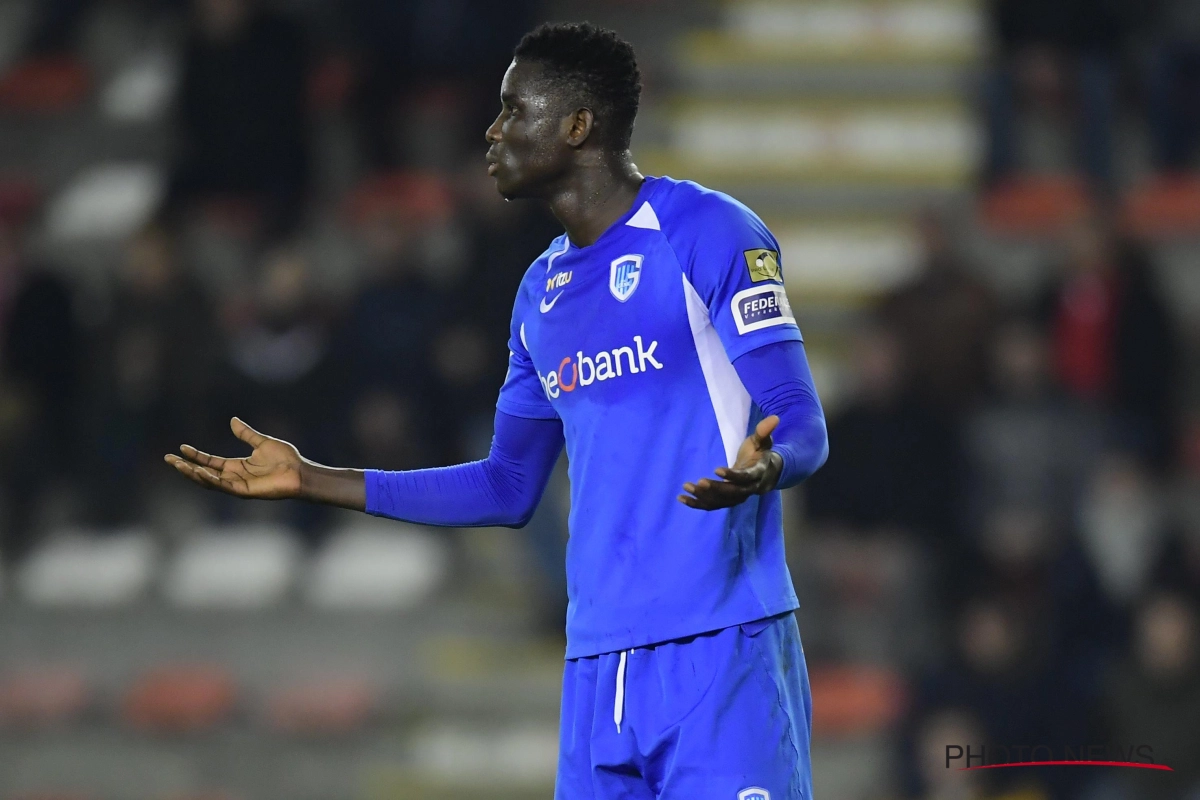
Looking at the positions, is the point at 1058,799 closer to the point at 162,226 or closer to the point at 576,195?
the point at 576,195

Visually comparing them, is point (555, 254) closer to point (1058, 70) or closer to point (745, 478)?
point (745, 478)

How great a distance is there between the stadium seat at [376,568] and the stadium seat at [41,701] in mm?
1191

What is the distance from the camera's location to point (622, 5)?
36.9 feet

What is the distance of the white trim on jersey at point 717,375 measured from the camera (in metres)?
3.26

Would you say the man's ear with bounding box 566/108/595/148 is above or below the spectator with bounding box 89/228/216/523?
below

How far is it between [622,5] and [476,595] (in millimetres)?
4393

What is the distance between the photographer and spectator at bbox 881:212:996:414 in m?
8.24

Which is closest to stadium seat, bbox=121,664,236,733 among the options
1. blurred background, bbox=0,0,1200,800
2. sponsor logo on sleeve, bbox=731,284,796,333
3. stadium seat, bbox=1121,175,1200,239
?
blurred background, bbox=0,0,1200,800

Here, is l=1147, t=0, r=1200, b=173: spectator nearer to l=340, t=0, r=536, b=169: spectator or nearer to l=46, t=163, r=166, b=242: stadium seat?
l=340, t=0, r=536, b=169: spectator

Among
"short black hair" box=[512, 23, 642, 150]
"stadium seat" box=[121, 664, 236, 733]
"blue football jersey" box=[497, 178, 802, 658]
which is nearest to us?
"blue football jersey" box=[497, 178, 802, 658]

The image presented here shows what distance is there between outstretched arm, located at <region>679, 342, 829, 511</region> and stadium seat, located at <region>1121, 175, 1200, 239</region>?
6.58 meters

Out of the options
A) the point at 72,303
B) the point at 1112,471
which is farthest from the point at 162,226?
the point at 1112,471

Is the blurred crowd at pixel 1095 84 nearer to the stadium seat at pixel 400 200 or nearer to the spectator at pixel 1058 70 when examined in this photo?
the spectator at pixel 1058 70

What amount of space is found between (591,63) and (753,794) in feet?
4.69
